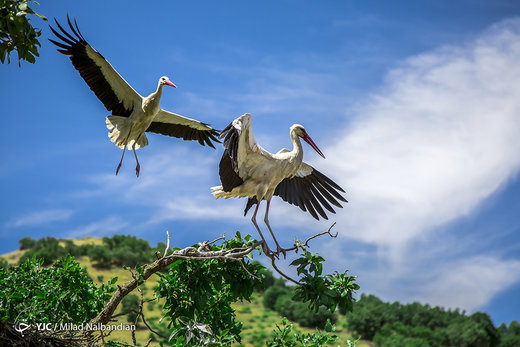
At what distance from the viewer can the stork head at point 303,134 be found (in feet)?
22.2

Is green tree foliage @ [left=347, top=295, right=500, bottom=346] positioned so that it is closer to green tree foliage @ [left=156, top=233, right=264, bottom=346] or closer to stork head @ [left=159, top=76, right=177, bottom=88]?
stork head @ [left=159, top=76, right=177, bottom=88]

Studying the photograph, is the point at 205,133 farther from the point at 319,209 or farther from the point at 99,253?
the point at 99,253

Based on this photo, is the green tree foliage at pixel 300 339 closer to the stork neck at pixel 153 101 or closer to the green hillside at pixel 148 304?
the stork neck at pixel 153 101

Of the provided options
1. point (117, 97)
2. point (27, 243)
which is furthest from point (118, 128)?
A: point (27, 243)

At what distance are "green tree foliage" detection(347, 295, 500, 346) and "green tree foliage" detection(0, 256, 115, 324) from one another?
78.0 ft

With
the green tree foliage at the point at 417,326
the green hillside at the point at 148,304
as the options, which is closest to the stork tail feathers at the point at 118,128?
the green hillside at the point at 148,304

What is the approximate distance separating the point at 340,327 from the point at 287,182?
1017 inches

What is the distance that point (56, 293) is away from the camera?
6.39m

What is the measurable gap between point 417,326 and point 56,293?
99.5 ft

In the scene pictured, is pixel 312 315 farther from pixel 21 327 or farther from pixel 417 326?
pixel 21 327

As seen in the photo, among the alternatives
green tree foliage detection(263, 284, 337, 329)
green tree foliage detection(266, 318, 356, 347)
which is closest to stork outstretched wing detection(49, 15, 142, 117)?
Answer: green tree foliage detection(266, 318, 356, 347)

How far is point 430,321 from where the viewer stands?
34.7 meters

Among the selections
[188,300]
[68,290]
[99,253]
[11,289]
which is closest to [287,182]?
[188,300]

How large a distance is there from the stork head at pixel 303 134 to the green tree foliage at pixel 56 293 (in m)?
3.09
